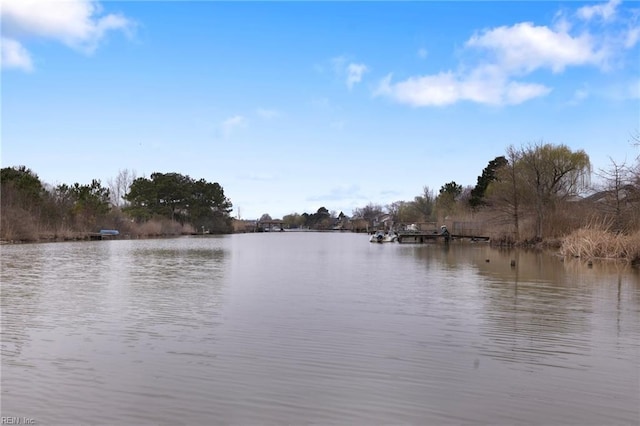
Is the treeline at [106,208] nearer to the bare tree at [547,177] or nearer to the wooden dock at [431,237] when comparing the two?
the wooden dock at [431,237]

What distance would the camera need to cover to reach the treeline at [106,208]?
48.9m

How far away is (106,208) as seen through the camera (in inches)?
2638

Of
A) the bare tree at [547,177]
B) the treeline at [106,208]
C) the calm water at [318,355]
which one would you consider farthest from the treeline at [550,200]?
the treeline at [106,208]

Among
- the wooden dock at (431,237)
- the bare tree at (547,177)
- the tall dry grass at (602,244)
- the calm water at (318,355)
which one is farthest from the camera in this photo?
the wooden dock at (431,237)

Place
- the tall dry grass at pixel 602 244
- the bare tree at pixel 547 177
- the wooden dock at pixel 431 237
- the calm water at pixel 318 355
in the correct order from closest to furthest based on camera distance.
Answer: the calm water at pixel 318 355 → the tall dry grass at pixel 602 244 → the bare tree at pixel 547 177 → the wooden dock at pixel 431 237

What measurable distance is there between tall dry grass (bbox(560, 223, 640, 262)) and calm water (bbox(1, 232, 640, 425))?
12896 millimetres

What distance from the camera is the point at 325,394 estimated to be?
602cm

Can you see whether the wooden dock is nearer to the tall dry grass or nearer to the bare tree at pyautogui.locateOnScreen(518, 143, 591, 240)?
the bare tree at pyautogui.locateOnScreen(518, 143, 591, 240)

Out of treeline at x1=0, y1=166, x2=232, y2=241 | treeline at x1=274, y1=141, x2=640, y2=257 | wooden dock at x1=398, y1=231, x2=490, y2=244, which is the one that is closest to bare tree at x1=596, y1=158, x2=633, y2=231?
treeline at x1=274, y1=141, x2=640, y2=257

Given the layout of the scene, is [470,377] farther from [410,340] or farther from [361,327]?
[361,327]

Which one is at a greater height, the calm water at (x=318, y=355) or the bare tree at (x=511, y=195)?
the bare tree at (x=511, y=195)

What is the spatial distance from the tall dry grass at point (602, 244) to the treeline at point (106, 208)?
4327 cm

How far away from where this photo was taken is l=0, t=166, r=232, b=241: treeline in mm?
48906

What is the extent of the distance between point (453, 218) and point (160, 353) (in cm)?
6399
